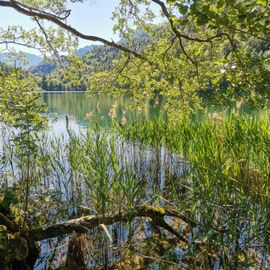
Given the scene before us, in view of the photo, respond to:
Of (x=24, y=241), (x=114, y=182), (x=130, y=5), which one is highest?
(x=130, y=5)

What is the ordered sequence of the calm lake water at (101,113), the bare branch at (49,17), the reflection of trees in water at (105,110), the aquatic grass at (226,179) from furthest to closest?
the reflection of trees in water at (105,110), the calm lake water at (101,113), the bare branch at (49,17), the aquatic grass at (226,179)

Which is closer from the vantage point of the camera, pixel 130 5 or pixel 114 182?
pixel 114 182

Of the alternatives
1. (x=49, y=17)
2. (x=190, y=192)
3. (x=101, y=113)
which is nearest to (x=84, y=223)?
(x=190, y=192)

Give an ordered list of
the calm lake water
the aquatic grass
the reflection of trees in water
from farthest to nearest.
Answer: the reflection of trees in water < the calm lake water < the aquatic grass

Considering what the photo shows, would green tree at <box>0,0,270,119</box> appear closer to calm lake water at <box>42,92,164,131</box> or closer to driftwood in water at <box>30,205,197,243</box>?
calm lake water at <box>42,92,164,131</box>

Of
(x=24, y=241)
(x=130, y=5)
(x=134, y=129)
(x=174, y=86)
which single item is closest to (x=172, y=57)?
(x=174, y=86)

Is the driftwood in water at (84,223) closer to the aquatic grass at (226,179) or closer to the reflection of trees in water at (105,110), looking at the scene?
the aquatic grass at (226,179)

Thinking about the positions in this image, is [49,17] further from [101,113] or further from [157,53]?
[101,113]

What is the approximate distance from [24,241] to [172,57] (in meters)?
4.01

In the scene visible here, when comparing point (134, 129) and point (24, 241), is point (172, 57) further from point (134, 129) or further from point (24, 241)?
point (24, 241)

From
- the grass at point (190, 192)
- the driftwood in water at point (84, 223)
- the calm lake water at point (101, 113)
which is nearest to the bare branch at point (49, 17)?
the calm lake water at point (101, 113)

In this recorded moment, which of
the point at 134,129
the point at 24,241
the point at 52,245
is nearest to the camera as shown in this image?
the point at 24,241

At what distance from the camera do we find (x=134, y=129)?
717 centimetres

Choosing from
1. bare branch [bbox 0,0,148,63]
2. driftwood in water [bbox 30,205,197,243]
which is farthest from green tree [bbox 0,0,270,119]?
driftwood in water [bbox 30,205,197,243]
